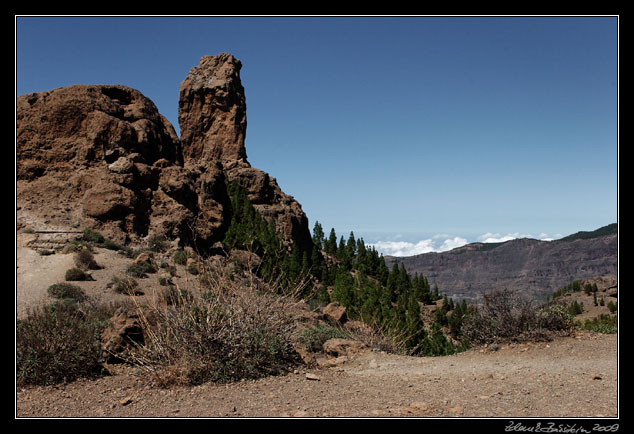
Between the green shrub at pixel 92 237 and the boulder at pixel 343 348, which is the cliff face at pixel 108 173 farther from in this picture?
the boulder at pixel 343 348

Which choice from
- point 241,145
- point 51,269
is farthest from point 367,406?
point 241,145

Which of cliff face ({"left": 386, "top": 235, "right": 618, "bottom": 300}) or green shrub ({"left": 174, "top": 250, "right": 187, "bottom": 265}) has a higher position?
green shrub ({"left": 174, "top": 250, "right": 187, "bottom": 265})

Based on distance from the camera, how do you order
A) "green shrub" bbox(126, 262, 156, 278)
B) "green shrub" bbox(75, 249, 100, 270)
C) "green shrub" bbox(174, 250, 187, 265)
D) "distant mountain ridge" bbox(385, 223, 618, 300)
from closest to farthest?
"green shrub" bbox(75, 249, 100, 270) → "green shrub" bbox(126, 262, 156, 278) → "green shrub" bbox(174, 250, 187, 265) → "distant mountain ridge" bbox(385, 223, 618, 300)

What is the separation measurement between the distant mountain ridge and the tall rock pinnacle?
96.6 meters

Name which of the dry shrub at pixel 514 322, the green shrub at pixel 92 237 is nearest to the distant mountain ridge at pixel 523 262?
the green shrub at pixel 92 237

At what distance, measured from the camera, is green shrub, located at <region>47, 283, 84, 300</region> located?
17188 millimetres

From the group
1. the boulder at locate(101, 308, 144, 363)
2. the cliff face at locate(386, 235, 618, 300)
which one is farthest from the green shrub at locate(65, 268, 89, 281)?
the cliff face at locate(386, 235, 618, 300)

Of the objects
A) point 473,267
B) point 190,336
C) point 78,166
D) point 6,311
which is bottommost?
point 473,267

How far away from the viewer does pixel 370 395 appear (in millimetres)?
5598

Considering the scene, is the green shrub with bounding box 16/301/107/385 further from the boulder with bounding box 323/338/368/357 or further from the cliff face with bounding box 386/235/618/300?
the cliff face with bounding box 386/235/618/300

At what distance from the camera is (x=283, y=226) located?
40312 mm

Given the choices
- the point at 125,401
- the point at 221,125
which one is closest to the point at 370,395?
the point at 125,401

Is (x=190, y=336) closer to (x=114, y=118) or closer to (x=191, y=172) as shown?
(x=114, y=118)

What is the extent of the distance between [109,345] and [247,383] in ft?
11.5
